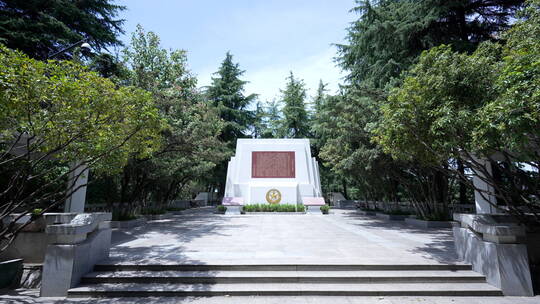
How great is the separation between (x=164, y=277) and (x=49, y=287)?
1.92 metres

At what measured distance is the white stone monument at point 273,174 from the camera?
66.7ft

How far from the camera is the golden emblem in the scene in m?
20.3

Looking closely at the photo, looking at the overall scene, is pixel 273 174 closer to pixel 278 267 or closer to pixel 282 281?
pixel 278 267

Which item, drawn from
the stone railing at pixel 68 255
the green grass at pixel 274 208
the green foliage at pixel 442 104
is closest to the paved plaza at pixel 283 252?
the stone railing at pixel 68 255

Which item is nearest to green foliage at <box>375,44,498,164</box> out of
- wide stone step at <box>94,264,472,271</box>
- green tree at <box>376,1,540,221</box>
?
green tree at <box>376,1,540,221</box>

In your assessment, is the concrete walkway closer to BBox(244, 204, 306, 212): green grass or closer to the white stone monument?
BBox(244, 204, 306, 212): green grass

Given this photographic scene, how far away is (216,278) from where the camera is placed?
16.8 feet

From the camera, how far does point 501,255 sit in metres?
4.96

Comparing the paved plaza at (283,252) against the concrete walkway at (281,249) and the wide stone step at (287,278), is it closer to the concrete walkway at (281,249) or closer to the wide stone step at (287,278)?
the concrete walkway at (281,249)

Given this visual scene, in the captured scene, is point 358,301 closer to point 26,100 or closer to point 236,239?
point 236,239

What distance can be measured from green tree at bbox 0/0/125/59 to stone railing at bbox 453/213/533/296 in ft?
52.3

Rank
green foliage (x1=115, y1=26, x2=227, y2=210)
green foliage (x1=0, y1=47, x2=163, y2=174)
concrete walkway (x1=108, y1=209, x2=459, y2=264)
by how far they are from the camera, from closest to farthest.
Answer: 1. green foliage (x1=0, y1=47, x2=163, y2=174)
2. concrete walkway (x1=108, y1=209, x2=459, y2=264)
3. green foliage (x1=115, y1=26, x2=227, y2=210)

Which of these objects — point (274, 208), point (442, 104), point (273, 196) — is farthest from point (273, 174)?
point (442, 104)

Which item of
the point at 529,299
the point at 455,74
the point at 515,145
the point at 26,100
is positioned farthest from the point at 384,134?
the point at 26,100
